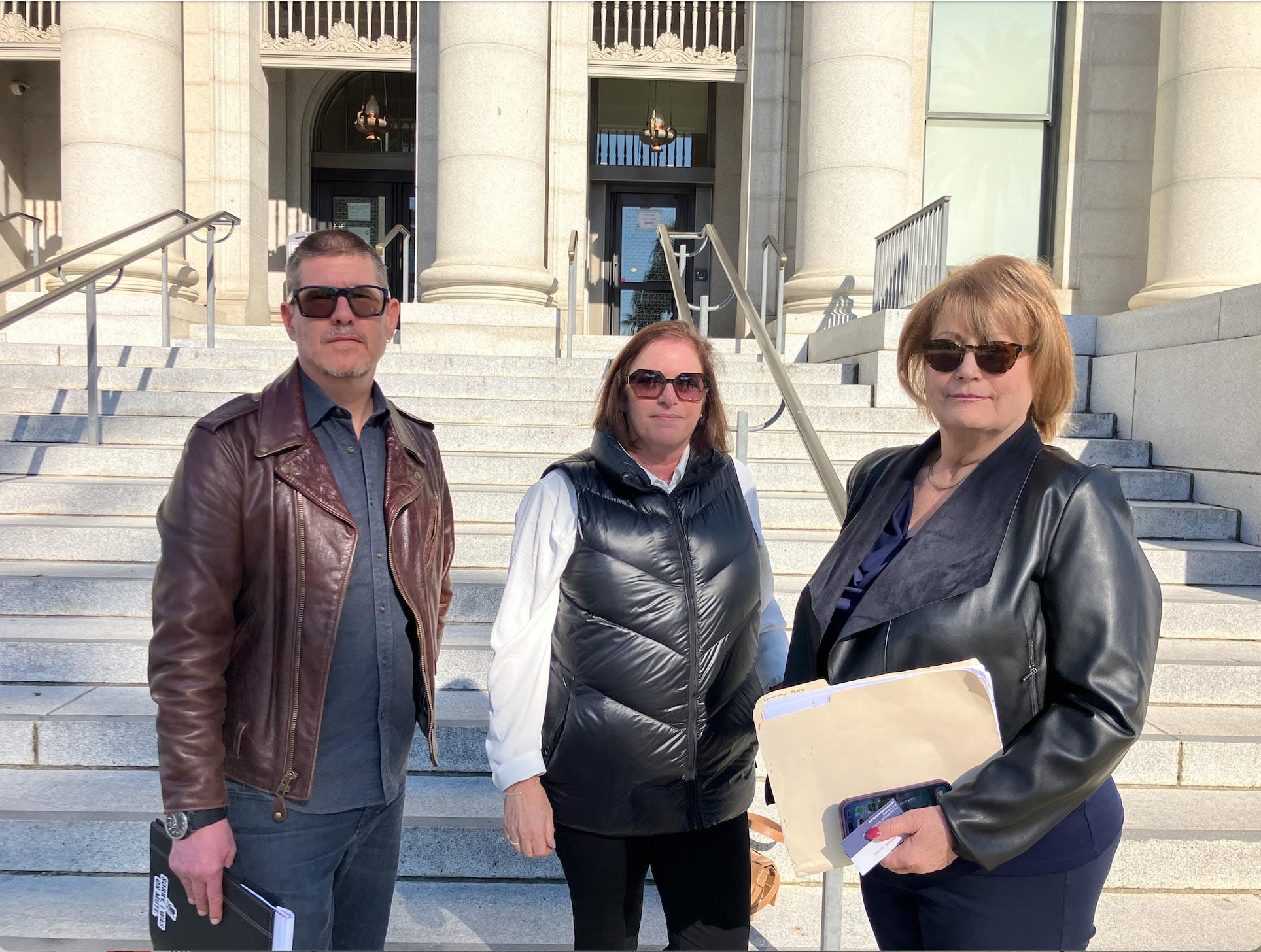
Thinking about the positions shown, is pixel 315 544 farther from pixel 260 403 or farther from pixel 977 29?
pixel 977 29

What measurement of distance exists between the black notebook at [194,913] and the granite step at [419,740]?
6.05ft

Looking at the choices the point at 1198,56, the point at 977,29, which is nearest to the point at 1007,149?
the point at 977,29

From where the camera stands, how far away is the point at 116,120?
9055 millimetres

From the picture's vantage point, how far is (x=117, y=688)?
152 inches

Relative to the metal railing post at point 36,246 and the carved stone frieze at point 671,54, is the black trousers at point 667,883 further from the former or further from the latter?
the metal railing post at point 36,246

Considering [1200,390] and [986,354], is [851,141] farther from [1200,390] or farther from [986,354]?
[986,354]

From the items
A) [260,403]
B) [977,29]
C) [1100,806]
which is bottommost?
[1100,806]

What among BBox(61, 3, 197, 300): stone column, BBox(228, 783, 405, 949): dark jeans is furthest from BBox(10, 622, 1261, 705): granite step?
BBox(61, 3, 197, 300): stone column

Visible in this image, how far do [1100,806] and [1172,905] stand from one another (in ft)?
6.75

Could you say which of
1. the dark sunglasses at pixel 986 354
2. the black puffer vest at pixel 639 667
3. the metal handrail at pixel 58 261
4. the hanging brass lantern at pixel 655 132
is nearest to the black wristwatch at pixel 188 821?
the black puffer vest at pixel 639 667

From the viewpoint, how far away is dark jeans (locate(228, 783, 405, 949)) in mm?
1759

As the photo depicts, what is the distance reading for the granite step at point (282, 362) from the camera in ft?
22.9

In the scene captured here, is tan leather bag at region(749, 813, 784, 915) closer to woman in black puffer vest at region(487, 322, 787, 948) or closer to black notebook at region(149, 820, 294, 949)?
woman in black puffer vest at region(487, 322, 787, 948)

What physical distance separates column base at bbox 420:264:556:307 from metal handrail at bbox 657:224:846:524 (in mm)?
1720
